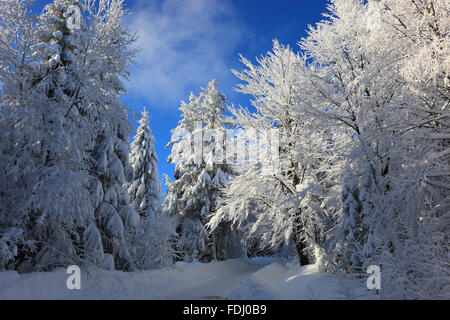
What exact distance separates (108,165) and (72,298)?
6426 mm

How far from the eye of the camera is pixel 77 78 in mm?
9656

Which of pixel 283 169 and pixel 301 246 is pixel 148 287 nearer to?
pixel 301 246

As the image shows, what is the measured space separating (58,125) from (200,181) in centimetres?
1376

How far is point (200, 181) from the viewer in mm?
21547

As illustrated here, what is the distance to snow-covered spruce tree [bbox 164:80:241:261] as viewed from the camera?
68.1 feet

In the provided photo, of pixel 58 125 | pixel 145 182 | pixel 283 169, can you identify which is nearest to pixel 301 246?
pixel 283 169

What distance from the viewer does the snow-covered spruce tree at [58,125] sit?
7.68m

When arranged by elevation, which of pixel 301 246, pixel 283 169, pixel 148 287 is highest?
pixel 283 169

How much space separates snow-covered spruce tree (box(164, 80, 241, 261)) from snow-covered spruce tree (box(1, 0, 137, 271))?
9.84m

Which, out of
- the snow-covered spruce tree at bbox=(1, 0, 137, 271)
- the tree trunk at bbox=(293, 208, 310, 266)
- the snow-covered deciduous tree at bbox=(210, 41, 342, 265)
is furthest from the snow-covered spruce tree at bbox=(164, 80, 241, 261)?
the snow-covered spruce tree at bbox=(1, 0, 137, 271)

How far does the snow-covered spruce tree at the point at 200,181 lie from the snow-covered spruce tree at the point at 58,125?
387 inches

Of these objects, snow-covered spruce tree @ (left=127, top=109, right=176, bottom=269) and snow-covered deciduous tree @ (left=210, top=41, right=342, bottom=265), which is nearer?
snow-covered deciduous tree @ (left=210, top=41, right=342, bottom=265)

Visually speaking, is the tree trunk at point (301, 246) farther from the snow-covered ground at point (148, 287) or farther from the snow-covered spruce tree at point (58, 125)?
the snow-covered spruce tree at point (58, 125)

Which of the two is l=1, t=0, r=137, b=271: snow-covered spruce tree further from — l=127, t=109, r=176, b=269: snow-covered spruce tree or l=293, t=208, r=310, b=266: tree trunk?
l=293, t=208, r=310, b=266: tree trunk
